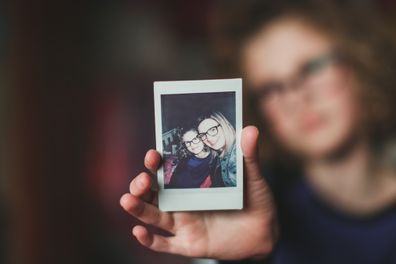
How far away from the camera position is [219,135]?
1.82 ft

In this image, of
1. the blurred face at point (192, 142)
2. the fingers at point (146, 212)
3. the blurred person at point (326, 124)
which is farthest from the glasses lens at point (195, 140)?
the blurred person at point (326, 124)

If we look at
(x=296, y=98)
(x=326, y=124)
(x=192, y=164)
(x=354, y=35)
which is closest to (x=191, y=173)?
(x=192, y=164)

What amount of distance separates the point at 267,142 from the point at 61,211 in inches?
24.8

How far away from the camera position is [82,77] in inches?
51.0

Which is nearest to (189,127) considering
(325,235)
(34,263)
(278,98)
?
(278,98)

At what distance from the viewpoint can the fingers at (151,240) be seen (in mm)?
595

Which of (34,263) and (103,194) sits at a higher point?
(103,194)

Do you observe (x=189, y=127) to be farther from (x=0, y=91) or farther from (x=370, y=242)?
(x=0, y=91)

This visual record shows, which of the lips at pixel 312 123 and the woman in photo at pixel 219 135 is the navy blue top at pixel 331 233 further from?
the woman in photo at pixel 219 135

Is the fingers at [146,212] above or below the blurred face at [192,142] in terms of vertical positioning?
below

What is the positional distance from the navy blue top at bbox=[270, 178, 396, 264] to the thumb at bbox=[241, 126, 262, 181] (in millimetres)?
484

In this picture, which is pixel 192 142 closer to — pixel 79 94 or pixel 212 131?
pixel 212 131

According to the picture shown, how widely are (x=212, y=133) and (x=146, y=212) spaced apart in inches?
5.4

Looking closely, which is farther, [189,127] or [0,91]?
[0,91]
